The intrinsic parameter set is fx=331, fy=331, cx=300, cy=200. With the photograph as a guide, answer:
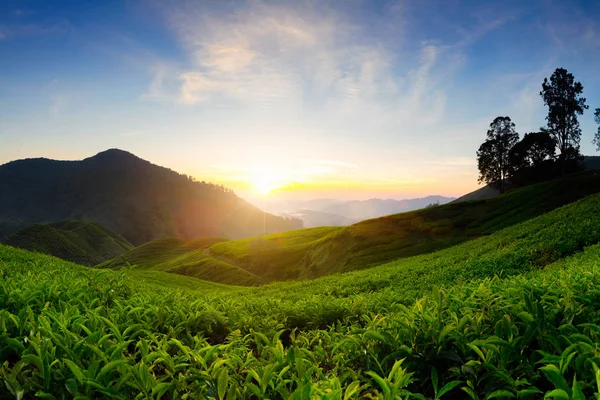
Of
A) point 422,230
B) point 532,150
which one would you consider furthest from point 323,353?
point 532,150

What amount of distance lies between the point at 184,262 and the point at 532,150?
94930mm

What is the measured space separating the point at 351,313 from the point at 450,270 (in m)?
18.0

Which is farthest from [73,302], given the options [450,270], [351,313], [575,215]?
[575,215]

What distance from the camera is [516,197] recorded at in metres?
53.0

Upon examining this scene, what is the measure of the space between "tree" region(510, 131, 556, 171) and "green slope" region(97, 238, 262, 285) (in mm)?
68147

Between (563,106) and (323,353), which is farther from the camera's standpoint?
(563,106)

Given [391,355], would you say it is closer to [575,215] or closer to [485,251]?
[485,251]

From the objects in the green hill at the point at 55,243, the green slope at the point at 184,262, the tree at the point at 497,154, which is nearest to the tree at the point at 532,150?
the tree at the point at 497,154

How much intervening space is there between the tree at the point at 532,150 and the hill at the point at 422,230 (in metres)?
21.3

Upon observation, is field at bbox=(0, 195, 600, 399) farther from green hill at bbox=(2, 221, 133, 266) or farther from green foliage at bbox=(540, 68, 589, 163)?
green hill at bbox=(2, 221, 133, 266)

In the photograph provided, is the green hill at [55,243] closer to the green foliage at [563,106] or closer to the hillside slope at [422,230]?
the hillside slope at [422,230]

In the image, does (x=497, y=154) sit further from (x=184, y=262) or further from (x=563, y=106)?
(x=184, y=262)

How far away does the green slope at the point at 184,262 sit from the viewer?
2662 inches

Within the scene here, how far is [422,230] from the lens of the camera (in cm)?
5472
